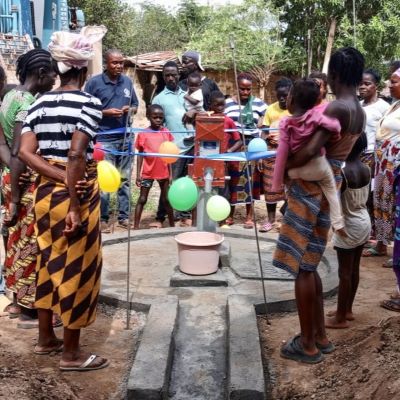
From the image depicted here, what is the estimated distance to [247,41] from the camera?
2497 cm

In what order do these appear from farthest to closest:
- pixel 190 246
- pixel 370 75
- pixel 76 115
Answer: pixel 370 75 → pixel 190 246 → pixel 76 115

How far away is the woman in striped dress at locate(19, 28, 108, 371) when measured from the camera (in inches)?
130

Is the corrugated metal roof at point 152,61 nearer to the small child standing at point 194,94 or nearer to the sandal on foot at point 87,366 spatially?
the small child standing at point 194,94

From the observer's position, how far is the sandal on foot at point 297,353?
3705mm

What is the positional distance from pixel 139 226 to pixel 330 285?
11.5 feet

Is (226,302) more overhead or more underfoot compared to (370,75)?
more underfoot

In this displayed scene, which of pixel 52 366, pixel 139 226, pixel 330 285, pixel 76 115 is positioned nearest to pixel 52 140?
pixel 76 115

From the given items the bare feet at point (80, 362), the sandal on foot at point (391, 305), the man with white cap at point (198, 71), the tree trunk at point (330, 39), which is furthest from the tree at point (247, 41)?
the bare feet at point (80, 362)

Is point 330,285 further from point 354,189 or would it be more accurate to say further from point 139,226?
point 139,226

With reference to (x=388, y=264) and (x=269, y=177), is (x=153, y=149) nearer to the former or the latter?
(x=269, y=177)

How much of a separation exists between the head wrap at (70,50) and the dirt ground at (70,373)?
68.4 inches

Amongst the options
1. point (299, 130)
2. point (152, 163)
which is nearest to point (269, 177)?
point (152, 163)

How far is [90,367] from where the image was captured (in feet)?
11.9

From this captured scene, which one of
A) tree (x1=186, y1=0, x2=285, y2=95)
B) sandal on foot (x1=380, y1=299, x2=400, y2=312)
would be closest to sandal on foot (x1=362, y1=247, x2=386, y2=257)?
sandal on foot (x1=380, y1=299, x2=400, y2=312)
